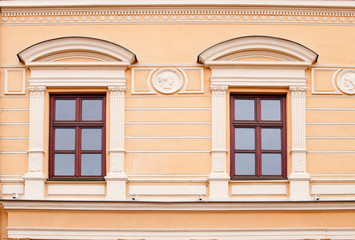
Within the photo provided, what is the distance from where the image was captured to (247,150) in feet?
41.1

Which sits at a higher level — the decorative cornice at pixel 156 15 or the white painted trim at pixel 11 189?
the decorative cornice at pixel 156 15

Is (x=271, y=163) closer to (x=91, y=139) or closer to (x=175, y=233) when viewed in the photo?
(x=175, y=233)

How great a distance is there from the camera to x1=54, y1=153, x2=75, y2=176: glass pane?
41.0 feet

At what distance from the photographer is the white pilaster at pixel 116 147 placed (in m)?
12.2

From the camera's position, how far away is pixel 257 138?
41.1 ft

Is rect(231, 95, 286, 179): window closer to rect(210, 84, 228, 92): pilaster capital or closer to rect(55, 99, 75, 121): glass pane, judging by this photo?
rect(210, 84, 228, 92): pilaster capital

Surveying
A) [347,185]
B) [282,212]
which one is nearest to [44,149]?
[282,212]

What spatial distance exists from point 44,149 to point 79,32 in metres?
2.34

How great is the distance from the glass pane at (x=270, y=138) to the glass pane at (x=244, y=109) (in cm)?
38

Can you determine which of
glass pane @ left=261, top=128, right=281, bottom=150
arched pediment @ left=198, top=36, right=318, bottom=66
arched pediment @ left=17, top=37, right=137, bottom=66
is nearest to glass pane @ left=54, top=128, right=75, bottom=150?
arched pediment @ left=17, top=37, right=137, bottom=66

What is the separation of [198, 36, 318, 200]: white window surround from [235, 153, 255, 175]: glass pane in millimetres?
348

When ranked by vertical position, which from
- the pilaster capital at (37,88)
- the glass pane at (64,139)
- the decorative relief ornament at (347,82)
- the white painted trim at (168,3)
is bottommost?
the glass pane at (64,139)

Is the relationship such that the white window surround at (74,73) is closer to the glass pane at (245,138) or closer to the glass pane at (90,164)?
the glass pane at (90,164)

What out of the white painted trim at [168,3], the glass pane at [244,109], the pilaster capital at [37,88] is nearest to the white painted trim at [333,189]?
the glass pane at [244,109]
